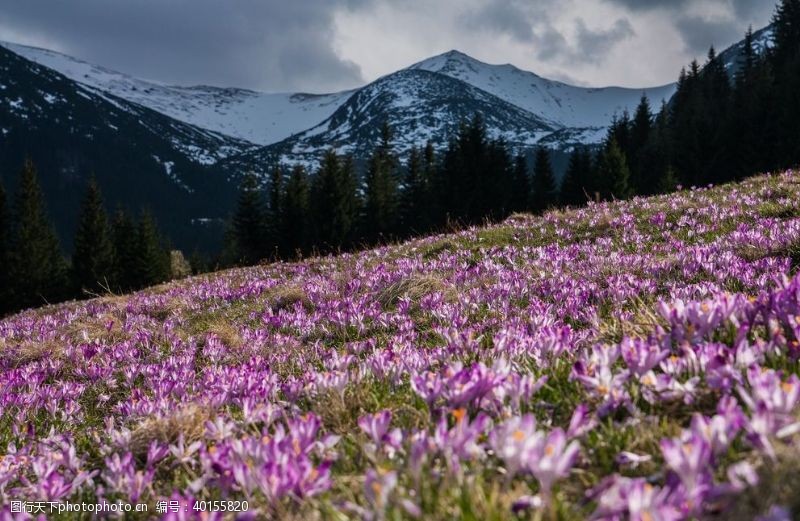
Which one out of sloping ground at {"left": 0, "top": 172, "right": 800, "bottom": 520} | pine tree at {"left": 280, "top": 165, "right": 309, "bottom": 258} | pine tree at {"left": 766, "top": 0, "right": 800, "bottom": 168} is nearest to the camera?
sloping ground at {"left": 0, "top": 172, "right": 800, "bottom": 520}

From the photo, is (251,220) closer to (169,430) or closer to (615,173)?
(615,173)

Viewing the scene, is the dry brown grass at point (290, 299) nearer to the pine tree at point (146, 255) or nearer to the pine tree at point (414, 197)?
the pine tree at point (414, 197)

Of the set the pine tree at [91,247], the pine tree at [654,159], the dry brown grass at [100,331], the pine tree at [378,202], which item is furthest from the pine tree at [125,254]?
the pine tree at [654,159]

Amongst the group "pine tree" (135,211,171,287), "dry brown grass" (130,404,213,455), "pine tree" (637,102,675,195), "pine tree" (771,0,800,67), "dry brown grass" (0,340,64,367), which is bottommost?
"pine tree" (135,211,171,287)

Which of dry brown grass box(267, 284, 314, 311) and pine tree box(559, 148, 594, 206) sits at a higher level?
pine tree box(559, 148, 594, 206)

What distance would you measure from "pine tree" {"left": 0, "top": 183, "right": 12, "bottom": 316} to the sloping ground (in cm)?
8182

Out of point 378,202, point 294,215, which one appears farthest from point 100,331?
point 378,202

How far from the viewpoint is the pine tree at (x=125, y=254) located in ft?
275

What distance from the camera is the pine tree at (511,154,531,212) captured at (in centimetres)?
8756

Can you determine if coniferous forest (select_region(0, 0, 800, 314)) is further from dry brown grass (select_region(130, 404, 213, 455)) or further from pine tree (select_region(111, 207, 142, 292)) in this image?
dry brown grass (select_region(130, 404, 213, 455))

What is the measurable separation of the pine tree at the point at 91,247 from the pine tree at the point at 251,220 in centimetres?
1946

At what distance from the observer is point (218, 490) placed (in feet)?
8.70

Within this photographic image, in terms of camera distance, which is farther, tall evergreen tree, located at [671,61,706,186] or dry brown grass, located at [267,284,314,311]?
tall evergreen tree, located at [671,61,706,186]

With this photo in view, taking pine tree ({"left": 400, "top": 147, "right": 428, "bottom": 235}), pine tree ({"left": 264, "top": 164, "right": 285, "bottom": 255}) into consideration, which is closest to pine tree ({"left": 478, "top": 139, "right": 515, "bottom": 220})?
pine tree ({"left": 400, "top": 147, "right": 428, "bottom": 235})
